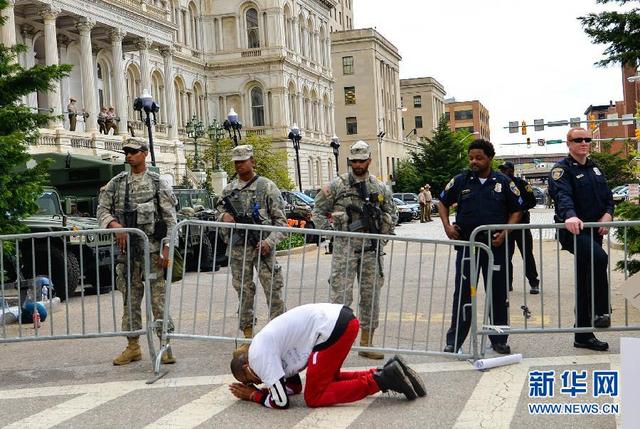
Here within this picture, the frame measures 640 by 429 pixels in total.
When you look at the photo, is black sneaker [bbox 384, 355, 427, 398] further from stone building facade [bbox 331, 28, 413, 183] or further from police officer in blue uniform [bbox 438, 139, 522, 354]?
stone building facade [bbox 331, 28, 413, 183]

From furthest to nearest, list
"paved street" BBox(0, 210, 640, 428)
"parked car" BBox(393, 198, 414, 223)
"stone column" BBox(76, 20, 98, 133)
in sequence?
"parked car" BBox(393, 198, 414, 223), "stone column" BBox(76, 20, 98, 133), "paved street" BBox(0, 210, 640, 428)

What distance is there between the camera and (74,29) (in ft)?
140

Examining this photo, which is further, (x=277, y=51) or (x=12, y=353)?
(x=277, y=51)

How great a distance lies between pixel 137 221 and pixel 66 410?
2.17 m

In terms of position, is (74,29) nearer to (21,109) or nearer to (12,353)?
(21,109)

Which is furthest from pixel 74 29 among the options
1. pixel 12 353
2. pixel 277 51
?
pixel 12 353

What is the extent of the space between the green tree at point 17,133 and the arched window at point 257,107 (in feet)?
182

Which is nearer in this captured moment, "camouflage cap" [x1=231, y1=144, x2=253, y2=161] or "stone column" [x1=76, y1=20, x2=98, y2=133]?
"camouflage cap" [x1=231, y1=144, x2=253, y2=161]

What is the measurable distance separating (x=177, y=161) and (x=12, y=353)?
40.7m

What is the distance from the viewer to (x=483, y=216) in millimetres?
7559

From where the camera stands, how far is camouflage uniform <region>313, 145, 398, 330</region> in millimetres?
7570

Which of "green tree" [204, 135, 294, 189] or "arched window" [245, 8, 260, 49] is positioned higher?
"arched window" [245, 8, 260, 49]

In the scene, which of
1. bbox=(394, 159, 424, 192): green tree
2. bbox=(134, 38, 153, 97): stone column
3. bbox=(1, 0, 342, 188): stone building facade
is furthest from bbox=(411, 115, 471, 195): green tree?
bbox=(134, 38, 153, 97): stone column

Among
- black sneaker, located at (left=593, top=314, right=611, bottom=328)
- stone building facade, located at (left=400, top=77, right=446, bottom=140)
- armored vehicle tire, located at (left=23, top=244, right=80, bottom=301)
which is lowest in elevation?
black sneaker, located at (left=593, top=314, right=611, bottom=328)
